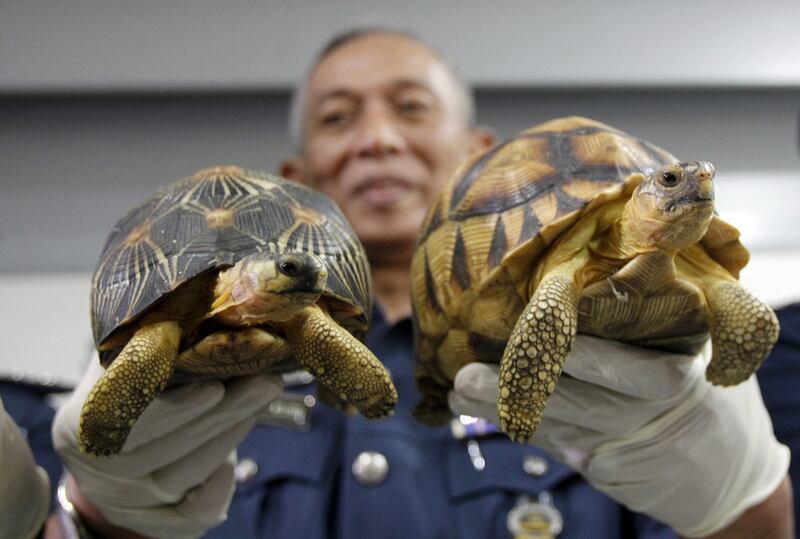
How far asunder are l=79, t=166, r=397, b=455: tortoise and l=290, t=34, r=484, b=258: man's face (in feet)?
3.29

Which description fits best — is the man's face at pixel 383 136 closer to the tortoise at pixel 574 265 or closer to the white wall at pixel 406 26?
the white wall at pixel 406 26

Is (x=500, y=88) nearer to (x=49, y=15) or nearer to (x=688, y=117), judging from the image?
(x=688, y=117)

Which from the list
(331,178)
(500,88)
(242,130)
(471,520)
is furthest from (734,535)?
(242,130)

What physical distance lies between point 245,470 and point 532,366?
3.57ft

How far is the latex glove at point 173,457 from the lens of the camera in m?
1.08

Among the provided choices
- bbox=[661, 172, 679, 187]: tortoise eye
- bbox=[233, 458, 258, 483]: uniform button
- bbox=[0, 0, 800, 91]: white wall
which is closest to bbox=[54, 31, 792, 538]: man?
bbox=[233, 458, 258, 483]: uniform button

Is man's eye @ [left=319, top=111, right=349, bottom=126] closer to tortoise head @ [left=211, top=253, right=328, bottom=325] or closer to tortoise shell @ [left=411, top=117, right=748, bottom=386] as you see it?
tortoise shell @ [left=411, top=117, right=748, bottom=386]

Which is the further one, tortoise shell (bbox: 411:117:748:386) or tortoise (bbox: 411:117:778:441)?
tortoise shell (bbox: 411:117:748:386)

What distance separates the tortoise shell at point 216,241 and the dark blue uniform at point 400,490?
2.26 feet

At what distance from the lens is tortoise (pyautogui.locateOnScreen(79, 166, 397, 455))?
86 centimetres

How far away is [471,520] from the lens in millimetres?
1654

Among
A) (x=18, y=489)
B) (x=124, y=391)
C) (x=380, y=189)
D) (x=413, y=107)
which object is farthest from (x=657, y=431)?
(x=413, y=107)

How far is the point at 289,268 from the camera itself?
2.62 ft

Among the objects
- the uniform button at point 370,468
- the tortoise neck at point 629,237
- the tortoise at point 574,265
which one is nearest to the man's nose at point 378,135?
the uniform button at point 370,468
